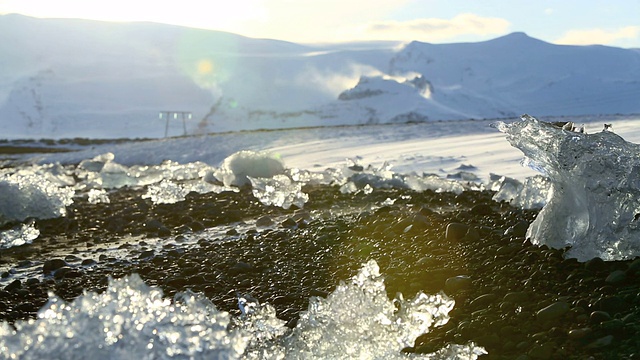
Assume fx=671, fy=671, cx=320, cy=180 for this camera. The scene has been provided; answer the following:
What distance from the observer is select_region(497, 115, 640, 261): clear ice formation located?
409 centimetres

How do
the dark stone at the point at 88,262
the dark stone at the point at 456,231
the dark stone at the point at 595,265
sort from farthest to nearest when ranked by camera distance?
the dark stone at the point at 88,262
the dark stone at the point at 456,231
the dark stone at the point at 595,265

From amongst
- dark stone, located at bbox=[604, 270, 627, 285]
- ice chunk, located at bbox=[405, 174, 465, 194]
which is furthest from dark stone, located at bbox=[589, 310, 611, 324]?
ice chunk, located at bbox=[405, 174, 465, 194]

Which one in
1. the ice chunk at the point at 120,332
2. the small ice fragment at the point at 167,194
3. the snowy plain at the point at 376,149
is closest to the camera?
the ice chunk at the point at 120,332

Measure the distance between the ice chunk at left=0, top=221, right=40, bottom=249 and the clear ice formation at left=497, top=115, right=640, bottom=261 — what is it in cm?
471

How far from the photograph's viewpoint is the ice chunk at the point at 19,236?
6395 mm

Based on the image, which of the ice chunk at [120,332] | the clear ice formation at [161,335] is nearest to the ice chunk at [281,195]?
the clear ice formation at [161,335]

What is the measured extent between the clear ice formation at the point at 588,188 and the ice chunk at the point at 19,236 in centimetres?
471

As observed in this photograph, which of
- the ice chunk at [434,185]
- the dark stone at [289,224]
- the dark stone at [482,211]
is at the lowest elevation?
the dark stone at [289,224]

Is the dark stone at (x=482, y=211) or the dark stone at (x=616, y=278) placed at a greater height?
the dark stone at (x=616, y=278)

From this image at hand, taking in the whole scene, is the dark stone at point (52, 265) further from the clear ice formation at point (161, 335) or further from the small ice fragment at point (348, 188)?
the small ice fragment at point (348, 188)

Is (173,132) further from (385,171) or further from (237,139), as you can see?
(385,171)

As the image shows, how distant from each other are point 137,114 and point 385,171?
191 ft

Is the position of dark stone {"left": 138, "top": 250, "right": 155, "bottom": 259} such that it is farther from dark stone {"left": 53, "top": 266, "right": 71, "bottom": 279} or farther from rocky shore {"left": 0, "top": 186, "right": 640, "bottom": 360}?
dark stone {"left": 53, "top": 266, "right": 71, "bottom": 279}

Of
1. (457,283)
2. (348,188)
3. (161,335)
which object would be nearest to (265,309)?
(457,283)
